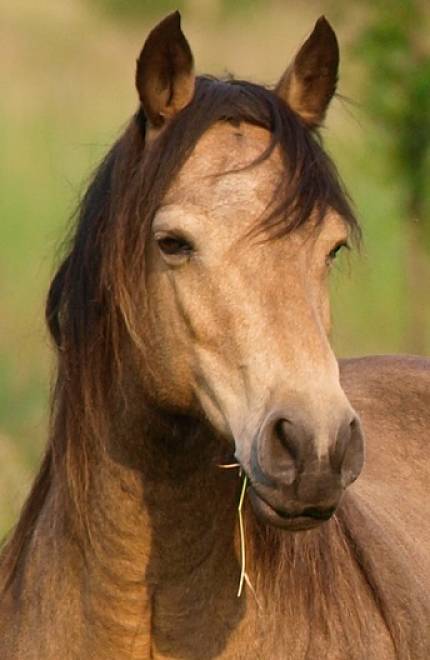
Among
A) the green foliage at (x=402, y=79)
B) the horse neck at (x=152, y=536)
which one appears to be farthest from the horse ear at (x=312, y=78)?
the green foliage at (x=402, y=79)

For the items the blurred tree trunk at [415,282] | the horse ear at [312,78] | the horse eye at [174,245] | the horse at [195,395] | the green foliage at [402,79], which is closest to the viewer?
the horse at [195,395]

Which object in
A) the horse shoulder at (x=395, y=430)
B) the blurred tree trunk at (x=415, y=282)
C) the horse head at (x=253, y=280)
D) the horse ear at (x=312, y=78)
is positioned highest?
the horse ear at (x=312, y=78)

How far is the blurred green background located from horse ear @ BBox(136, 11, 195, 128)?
120 inches

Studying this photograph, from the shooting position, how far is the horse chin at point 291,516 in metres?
4.02

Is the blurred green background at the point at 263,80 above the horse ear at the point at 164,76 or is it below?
below

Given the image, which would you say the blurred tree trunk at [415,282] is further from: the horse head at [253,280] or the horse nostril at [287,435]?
the horse nostril at [287,435]

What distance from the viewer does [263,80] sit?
916 cm

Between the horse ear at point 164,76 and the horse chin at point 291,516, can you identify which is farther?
the horse ear at point 164,76

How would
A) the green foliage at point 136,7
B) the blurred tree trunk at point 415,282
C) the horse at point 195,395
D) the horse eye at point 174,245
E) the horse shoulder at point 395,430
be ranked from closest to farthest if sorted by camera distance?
the horse at point 195,395
the horse eye at point 174,245
the horse shoulder at point 395,430
the blurred tree trunk at point 415,282
the green foliage at point 136,7

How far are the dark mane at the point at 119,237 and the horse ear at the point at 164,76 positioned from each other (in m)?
0.05

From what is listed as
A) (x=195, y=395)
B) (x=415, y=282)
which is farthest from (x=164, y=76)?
(x=415, y=282)

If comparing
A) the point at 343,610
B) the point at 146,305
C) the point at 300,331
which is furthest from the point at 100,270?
the point at 343,610

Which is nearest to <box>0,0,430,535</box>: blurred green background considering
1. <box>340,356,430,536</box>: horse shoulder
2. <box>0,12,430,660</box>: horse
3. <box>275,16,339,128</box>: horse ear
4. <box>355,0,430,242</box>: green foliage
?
<box>355,0,430,242</box>: green foliage

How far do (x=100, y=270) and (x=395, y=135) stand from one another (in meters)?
8.90
